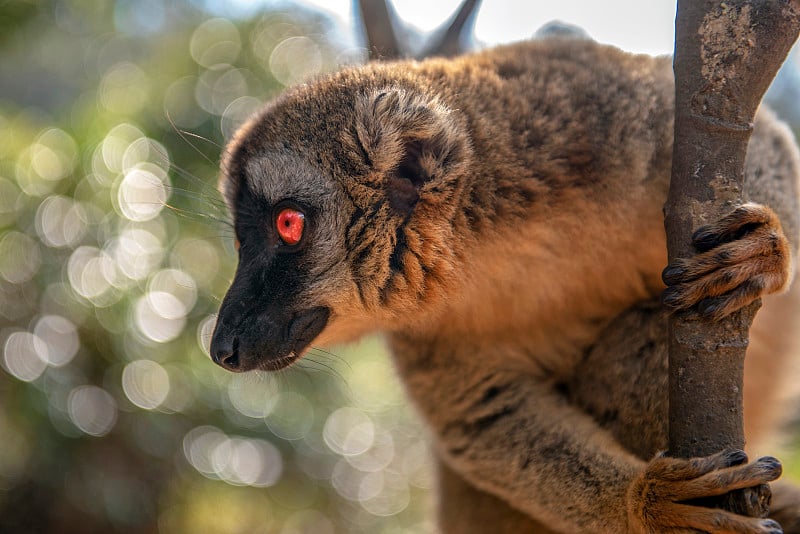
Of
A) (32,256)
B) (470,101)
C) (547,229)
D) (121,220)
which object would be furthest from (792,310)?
(32,256)

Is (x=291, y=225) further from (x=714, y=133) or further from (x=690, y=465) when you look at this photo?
(x=690, y=465)

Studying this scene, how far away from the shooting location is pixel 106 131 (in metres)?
6.03

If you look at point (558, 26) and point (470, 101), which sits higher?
point (558, 26)

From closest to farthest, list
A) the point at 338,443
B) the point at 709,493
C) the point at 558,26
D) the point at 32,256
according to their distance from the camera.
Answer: the point at 709,493 < the point at 558,26 < the point at 32,256 < the point at 338,443

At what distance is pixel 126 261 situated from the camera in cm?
614

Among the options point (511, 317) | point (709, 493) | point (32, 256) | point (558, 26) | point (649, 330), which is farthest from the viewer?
point (32, 256)

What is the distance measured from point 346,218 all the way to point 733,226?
1373 millimetres

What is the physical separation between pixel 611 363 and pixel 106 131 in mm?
4495

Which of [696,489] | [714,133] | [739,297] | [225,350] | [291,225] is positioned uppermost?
[291,225]

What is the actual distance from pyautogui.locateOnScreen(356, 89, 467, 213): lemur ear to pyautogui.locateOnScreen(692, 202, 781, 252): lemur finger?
100cm

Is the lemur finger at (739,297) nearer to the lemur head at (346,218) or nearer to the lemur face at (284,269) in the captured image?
the lemur head at (346,218)

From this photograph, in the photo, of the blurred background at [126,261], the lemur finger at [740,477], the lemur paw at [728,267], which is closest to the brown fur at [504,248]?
the lemur paw at [728,267]

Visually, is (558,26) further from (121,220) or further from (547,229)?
(121,220)

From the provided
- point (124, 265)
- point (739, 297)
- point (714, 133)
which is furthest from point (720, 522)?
point (124, 265)
